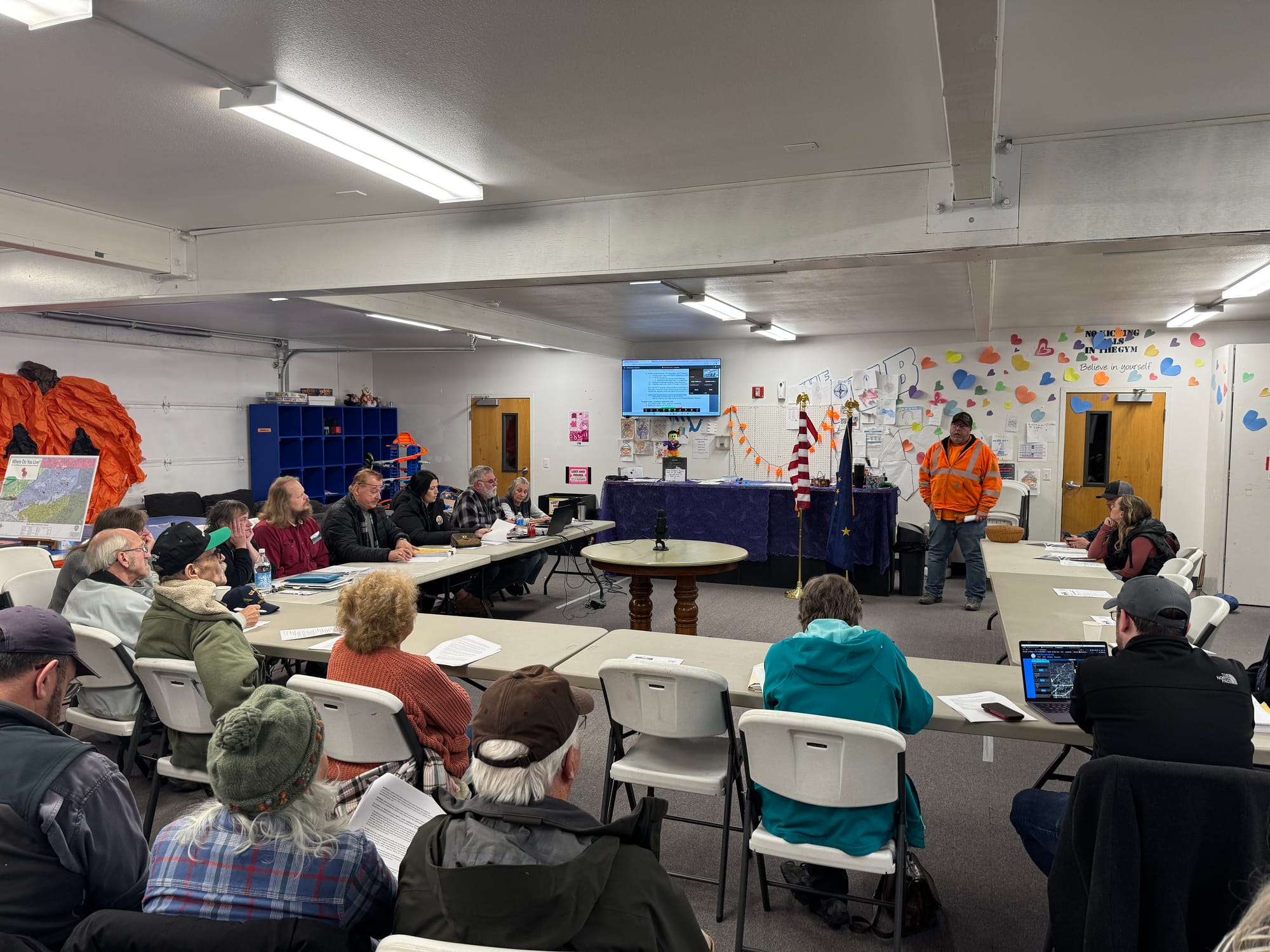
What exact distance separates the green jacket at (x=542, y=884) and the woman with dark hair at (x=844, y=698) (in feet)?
3.36

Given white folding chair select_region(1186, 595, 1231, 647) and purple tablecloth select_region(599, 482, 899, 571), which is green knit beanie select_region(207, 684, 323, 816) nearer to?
white folding chair select_region(1186, 595, 1231, 647)

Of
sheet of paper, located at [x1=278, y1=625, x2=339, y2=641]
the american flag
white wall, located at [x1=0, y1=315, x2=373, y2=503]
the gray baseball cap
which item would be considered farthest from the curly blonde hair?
white wall, located at [x1=0, y1=315, x2=373, y2=503]

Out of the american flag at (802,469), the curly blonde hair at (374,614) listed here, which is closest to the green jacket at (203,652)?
the curly blonde hair at (374,614)

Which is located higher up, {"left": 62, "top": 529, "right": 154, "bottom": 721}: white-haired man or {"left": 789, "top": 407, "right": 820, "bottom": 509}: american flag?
{"left": 789, "top": 407, "right": 820, "bottom": 509}: american flag

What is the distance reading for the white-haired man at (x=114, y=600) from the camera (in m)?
3.38

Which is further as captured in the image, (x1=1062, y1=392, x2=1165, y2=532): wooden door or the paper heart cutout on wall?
the paper heart cutout on wall

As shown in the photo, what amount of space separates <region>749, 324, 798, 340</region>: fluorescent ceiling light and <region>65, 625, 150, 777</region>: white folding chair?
22.4ft

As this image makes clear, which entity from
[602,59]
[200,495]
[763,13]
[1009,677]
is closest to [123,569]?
[602,59]

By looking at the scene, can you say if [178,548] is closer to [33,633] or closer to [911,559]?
[33,633]

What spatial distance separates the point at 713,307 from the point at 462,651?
460cm

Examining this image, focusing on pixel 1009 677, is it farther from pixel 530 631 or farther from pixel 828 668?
pixel 530 631

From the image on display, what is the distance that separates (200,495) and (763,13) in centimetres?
932

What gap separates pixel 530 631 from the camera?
12.3 ft

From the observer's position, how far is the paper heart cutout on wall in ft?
29.3
